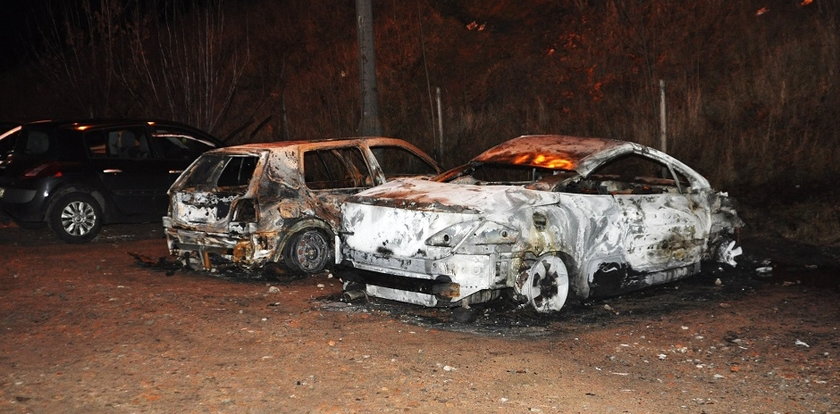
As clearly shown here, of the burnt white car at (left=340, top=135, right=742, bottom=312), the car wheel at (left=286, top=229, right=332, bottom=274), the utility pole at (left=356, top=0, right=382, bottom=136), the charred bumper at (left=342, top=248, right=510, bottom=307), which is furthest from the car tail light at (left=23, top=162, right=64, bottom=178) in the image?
the charred bumper at (left=342, top=248, right=510, bottom=307)

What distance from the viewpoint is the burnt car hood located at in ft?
24.0

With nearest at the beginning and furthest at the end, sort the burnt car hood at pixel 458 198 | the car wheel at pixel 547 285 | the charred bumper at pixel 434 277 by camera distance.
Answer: the charred bumper at pixel 434 277 → the burnt car hood at pixel 458 198 → the car wheel at pixel 547 285

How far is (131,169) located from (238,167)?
3.06 metres

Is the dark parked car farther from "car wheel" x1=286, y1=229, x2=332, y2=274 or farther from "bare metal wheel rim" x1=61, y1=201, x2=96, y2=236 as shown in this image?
"car wheel" x1=286, y1=229, x2=332, y2=274

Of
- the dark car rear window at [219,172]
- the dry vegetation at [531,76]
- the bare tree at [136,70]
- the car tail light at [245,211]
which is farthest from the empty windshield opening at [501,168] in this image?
the bare tree at [136,70]

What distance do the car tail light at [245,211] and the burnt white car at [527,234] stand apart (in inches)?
59.2

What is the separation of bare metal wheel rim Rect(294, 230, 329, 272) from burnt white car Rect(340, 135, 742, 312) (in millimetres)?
1459

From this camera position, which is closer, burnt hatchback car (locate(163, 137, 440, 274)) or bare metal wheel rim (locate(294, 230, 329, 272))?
burnt hatchback car (locate(163, 137, 440, 274))

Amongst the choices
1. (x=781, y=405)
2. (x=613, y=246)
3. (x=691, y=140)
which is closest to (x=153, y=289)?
(x=613, y=246)

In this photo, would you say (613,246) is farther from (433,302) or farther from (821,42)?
(821,42)

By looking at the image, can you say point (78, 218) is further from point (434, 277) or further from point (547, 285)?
point (547, 285)

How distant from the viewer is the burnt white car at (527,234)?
7.23 metres

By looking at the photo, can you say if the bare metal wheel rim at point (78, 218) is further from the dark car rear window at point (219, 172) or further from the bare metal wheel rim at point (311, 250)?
the bare metal wheel rim at point (311, 250)

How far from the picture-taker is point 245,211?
9188mm
